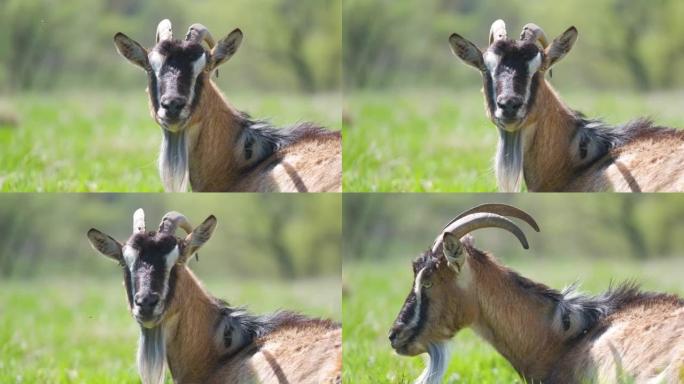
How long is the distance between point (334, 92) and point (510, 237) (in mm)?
6580

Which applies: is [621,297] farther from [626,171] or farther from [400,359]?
[400,359]

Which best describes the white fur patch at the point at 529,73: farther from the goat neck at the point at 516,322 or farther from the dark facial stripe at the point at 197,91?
the dark facial stripe at the point at 197,91

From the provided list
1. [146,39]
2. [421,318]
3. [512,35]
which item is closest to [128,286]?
[421,318]

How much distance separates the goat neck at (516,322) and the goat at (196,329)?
1.10 m

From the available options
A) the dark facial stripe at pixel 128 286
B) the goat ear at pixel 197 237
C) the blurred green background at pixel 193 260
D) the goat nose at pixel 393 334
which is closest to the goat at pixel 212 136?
the goat ear at pixel 197 237

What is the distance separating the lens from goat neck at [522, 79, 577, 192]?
29.7 feet

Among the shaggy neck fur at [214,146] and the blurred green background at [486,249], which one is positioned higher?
the shaggy neck fur at [214,146]

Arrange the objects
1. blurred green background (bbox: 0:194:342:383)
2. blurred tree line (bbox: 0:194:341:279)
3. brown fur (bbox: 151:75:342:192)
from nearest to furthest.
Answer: brown fur (bbox: 151:75:342:192), blurred green background (bbox: 0:194:342:383), blurred tree line (bbox: 0:194:341:279)

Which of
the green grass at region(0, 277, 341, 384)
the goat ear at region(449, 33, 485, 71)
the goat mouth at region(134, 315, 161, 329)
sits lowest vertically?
the green grass at region(0, 277, 341, 384)

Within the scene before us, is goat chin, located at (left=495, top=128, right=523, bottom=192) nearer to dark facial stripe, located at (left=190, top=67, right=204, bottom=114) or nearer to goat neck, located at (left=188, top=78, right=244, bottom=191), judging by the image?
goat neck, located at (left=188, top=78, right=244, bottom=191)

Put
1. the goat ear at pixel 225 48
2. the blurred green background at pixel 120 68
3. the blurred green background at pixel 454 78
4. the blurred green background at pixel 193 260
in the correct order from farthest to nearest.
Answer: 1. the blurred green background at pixel 193 260
2. the blurred green background at pixel 120 68
3. the blurred green background at pixel 454 78
4. the goat ear at pixel 225 48

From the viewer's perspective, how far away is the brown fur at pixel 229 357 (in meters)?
8.16

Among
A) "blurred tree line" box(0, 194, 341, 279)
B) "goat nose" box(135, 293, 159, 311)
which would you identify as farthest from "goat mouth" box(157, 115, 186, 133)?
"blurred tree line" box(0, 194, 341, 279)

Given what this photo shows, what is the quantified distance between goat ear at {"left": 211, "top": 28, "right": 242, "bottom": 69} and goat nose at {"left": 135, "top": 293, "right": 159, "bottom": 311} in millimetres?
1913
